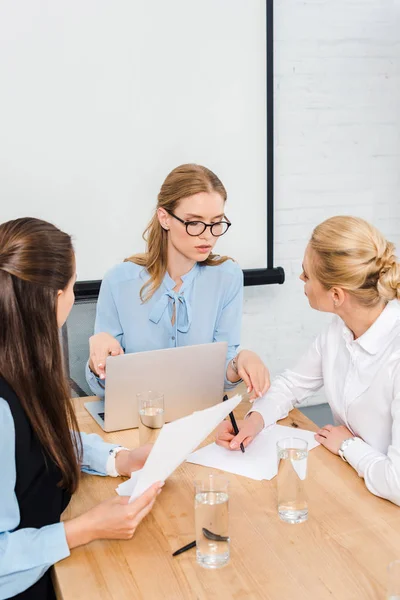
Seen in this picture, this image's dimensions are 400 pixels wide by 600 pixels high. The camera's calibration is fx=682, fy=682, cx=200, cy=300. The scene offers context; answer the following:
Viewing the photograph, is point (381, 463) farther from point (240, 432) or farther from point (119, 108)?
point (119, 108)

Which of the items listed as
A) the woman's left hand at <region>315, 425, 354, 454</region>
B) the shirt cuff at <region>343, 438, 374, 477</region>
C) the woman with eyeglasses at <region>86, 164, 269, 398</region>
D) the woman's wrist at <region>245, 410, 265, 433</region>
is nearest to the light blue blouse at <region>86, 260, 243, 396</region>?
the woman with eyeglasses at <region>86, 164, 269, 398</region>

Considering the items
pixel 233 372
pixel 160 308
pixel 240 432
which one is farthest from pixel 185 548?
pixel 160 308

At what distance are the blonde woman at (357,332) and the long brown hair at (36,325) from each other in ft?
1.44

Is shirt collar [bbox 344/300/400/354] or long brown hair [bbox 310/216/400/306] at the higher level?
long brown hair [bbox 310/216/400/306]

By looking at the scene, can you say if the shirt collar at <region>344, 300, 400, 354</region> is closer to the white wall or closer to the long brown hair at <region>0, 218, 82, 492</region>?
the long brown hair at <region>0, 218, 82, 492</region>

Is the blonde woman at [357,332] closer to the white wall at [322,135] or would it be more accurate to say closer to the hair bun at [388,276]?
the hair bun at [388,276]

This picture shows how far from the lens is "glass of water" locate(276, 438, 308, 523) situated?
122 cm

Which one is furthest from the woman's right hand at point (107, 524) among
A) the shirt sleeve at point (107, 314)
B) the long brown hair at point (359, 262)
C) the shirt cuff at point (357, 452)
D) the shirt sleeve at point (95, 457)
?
the shirt sleeve at point (107, 314)

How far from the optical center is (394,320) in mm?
1544

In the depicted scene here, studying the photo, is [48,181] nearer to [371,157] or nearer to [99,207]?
[99,207]

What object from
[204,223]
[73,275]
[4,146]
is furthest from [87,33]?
[73,275]

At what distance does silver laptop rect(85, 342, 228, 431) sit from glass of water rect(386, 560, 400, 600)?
75 centimetres

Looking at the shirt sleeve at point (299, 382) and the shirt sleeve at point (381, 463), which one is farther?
the shirt sleeve at point (299, 382)

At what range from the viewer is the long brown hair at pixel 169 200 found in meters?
1.98
